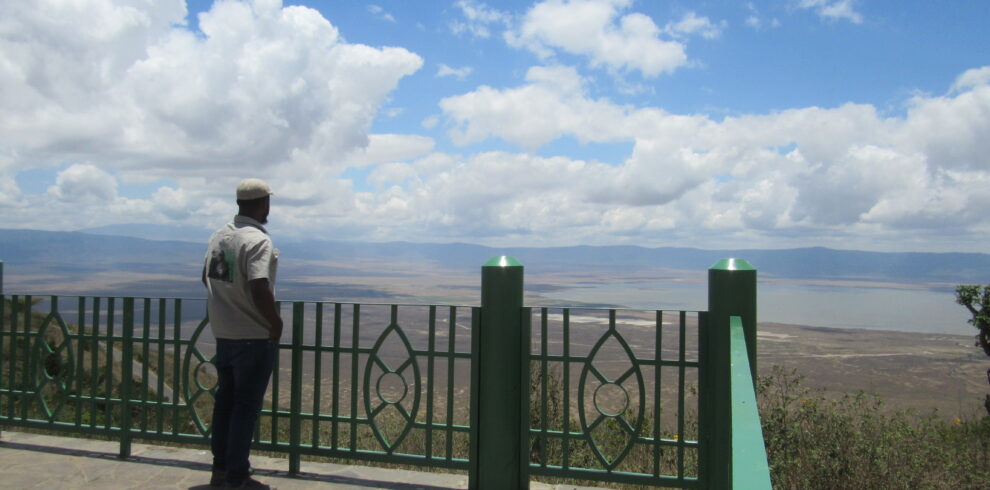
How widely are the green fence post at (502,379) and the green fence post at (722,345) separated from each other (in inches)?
44.1

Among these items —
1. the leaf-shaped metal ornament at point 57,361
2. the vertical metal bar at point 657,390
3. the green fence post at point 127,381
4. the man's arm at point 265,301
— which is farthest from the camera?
the leaf-shaped metal ornament at point 57,361

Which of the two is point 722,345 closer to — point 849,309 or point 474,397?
point 474,397

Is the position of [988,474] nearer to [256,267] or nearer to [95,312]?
[256,267]

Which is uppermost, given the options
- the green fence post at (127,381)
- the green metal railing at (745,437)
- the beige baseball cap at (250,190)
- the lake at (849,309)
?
the beige baseball cap at (250,190)

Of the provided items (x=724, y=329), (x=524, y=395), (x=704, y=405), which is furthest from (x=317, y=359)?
(x=724, y=329)

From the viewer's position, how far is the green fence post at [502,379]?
13.5 feet

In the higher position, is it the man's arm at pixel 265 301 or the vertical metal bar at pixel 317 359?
the man's arm at pixel 265 301

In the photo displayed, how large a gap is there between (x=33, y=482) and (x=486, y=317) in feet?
11.0

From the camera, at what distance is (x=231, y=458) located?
404 cm

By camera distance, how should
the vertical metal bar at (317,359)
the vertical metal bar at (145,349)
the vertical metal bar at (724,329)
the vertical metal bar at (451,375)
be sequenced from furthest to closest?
the vertical metal bar at (145,349), the vertical metal bar at (317,359), the vertical metal bar at (451,375), the vertical metal bar at (724,329)

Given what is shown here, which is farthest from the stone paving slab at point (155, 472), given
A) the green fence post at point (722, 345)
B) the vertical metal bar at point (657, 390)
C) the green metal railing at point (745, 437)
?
the green metal railing at point (745, 437)

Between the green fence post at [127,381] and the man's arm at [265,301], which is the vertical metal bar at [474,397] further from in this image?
the green fence post at [127,381]

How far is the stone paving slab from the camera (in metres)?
4.44

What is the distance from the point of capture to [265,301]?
3.75 metres
